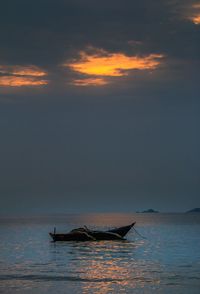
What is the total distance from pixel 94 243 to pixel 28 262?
32780 mm

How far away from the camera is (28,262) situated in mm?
60281

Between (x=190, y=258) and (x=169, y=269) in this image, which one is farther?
(x=190, y=258)

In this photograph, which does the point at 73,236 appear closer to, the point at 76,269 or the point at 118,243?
the point at 118,243

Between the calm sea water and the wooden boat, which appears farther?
the wooden boat

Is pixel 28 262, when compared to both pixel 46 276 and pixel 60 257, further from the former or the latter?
pixel 46 276

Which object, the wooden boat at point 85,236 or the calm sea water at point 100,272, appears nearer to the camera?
the calm sea water at point 100,272

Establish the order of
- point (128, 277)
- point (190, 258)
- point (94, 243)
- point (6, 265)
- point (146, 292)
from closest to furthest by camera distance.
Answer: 1. point (146, 292)
2. point (128, 277)
3. point (6, 265)
4. point (190, 258)
5. point (94, 243)

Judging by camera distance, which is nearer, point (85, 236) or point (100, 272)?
point (100, 272)

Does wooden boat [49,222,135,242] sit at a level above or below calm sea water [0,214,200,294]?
above

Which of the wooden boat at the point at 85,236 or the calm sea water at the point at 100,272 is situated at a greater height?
the wooden boat at the point at 85,236

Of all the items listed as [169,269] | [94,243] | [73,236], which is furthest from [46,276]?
[94,243]

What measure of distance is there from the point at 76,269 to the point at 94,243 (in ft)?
129

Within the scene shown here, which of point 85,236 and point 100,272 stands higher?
point 85,236

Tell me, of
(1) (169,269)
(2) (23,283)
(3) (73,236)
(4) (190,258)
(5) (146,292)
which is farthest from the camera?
(3) (73,236)
